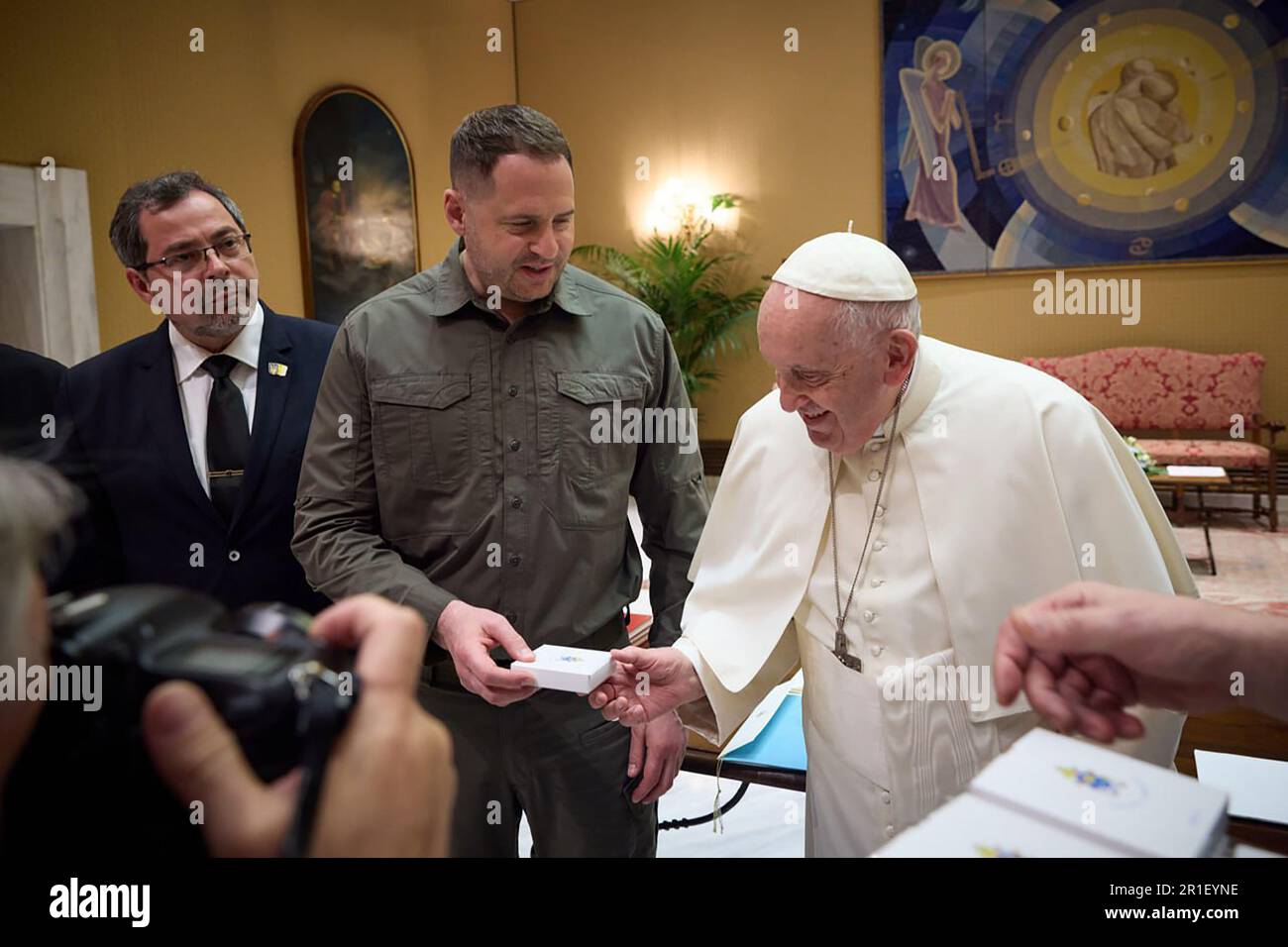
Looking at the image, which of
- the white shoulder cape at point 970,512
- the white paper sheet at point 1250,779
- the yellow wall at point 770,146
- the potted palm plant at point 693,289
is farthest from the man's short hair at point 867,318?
the yellow wall at point 770,146

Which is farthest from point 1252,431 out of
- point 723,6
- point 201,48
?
point 201,48

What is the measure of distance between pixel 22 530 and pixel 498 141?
52.8 inches

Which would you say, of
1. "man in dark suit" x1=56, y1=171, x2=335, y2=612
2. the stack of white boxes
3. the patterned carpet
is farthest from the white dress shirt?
the patterned carpet

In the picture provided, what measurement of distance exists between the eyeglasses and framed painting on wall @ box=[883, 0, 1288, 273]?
8.33 meters

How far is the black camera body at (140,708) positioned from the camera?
0.54 m

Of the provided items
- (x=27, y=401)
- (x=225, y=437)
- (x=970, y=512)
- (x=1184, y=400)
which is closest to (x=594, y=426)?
(x=970, y=512)

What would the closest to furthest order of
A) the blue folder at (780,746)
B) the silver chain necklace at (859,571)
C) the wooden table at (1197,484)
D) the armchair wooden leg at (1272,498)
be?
the silver chain necklace at (859,571)
the blue folder at (780,746)
the wooden table at (1197,484)
the armchair wooden leg at (1272,498)

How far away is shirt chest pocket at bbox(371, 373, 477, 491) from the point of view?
1.84 metres

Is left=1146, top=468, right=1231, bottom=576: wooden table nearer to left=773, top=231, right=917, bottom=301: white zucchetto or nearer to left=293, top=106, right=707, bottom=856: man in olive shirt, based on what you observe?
left=293, top=106, right=707, bottom=856: man in olive shirt

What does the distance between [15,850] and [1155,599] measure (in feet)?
2.94

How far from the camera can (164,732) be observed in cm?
54

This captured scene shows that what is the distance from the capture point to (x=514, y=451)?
1.83 m

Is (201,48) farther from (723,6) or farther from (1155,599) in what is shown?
(1155,599)

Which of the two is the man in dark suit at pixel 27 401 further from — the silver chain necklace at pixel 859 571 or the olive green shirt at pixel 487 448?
the silver chain necklace at pixel 859 571
